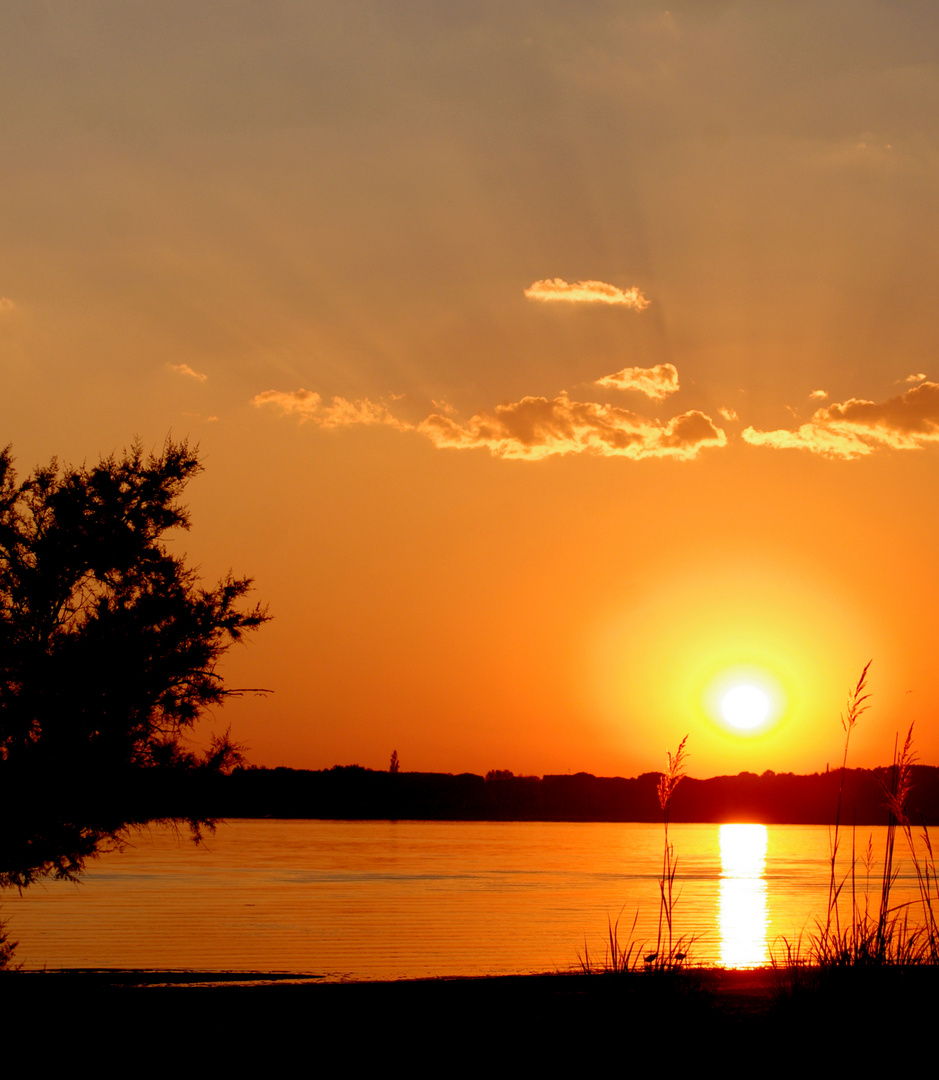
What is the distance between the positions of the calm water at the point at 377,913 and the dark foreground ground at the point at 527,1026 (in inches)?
459

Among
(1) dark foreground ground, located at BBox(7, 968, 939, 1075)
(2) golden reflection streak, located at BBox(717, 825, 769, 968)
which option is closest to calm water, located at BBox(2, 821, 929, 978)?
(2) golden reflection streak, located at BBox(717, 825, 769, 968)

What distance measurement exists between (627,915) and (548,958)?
20.8 metres

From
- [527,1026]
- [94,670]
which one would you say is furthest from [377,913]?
[527,1026]

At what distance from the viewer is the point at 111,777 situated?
1983 cm

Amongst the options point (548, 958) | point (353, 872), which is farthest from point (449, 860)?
point (548, 958)

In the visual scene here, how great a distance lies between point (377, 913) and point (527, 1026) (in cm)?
4739

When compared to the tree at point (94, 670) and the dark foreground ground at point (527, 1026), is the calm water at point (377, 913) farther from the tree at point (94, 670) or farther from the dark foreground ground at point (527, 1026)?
the dark foreground ground at point (527, 1026)

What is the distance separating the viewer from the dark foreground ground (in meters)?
8.52

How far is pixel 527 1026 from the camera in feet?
32.1

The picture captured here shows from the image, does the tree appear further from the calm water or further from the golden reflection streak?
the golden reflection streak

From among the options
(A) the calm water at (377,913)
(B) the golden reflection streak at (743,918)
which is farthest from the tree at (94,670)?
(B) the golden reflection streak at (743,918)

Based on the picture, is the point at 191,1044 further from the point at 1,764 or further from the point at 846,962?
the point at 1,764

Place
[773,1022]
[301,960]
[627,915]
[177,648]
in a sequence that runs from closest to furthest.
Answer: [773,1022], [177,648], [301,960], [627,915]

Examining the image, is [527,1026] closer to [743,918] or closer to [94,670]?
[94,670]
